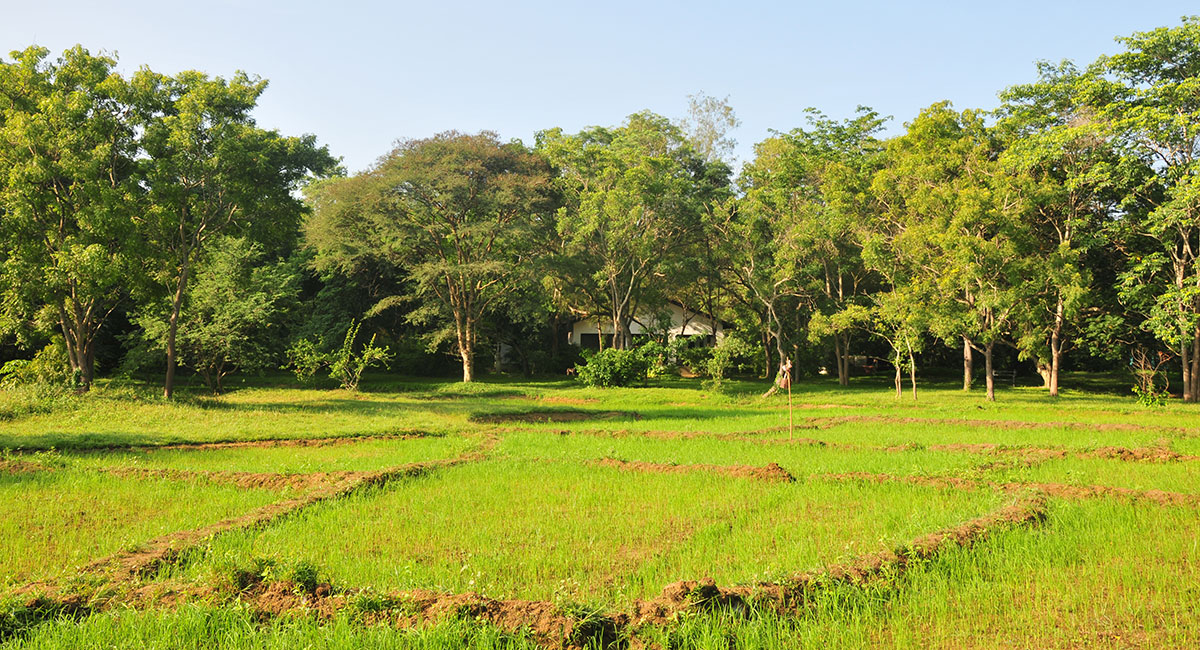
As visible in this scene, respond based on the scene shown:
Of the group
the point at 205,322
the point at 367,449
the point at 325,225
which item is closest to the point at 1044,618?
the point at 367,449

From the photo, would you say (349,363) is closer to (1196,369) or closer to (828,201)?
(828,201)

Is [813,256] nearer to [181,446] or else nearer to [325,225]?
[325,225]

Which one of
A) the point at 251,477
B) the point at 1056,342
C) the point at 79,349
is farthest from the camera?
the point at 1056,342

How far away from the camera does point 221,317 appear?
2402 centimetres

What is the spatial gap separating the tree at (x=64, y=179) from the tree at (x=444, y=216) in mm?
10743

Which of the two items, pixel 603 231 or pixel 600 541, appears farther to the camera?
pixel 603 231

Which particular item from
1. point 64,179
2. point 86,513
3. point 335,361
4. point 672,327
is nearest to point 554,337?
Result: point 672,327

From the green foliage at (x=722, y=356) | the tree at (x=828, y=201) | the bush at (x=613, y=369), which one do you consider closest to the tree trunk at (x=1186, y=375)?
the tree at (x=828, y=201)

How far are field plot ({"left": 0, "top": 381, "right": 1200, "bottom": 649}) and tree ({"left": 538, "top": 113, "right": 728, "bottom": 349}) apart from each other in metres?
16.7

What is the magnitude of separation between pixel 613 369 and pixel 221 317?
1395 centimetres

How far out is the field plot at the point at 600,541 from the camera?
4.67 meters

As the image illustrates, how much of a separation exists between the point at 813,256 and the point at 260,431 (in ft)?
71.1

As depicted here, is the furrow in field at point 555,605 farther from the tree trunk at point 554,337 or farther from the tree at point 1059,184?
the tree trunk at point 554,337

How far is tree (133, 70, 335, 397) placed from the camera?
19.2 m
